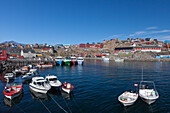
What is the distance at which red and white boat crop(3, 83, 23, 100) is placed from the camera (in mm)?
24494

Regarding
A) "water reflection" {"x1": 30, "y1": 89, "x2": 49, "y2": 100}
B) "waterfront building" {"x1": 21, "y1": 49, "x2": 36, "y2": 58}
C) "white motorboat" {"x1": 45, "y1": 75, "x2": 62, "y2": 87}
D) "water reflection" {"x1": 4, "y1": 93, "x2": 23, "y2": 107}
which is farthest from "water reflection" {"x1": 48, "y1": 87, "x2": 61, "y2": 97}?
"waterfront building" {"x1": 21, "y1": 49, "x2": 36, "y2": 58}

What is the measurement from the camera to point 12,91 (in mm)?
25734

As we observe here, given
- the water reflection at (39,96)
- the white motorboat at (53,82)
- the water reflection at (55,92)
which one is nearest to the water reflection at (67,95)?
the water reflection at (55,92)

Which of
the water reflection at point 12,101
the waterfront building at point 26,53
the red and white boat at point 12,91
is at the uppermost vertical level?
the waterfront building at point 26,53

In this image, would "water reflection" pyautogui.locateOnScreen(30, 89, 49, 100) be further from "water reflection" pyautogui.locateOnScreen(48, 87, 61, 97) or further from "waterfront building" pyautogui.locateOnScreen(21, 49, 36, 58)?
"waterfront building" pyautogui.locateOnScreen(21, 49, 36, 58)

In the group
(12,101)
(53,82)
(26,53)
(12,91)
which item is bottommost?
(12,101)

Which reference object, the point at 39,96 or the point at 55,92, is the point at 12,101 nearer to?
the point at 39,96

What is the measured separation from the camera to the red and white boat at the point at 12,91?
24494 mm

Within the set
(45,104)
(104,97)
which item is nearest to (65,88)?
(45,104)

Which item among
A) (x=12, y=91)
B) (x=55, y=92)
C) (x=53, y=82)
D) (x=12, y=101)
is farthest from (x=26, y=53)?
(x=12, y=101)

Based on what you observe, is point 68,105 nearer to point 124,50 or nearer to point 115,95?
point 115,95

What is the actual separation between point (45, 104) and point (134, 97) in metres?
16.8

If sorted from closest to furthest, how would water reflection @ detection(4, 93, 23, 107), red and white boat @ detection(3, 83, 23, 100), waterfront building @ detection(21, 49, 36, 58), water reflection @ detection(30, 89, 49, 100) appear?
1. water reflection @ detection(4, 93, 23, 107)
2. red and white boat @ detection(3, 83, 23, 100)
3. water reflection @ detection(30, 89, 49, 100)
4. waterfront building @ detection(21, 49, 36, 58)

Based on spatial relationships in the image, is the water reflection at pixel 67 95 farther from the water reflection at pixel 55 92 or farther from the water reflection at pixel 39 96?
the water reflection at pixel 39 96
